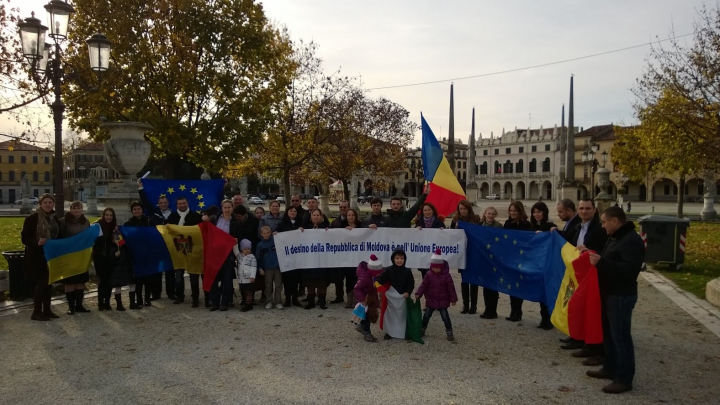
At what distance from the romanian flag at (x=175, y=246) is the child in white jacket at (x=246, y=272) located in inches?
13.3

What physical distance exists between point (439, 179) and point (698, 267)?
848 centimetres

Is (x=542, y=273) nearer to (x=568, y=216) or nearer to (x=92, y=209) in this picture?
(x=568, y=216)

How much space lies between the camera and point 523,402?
495 cm

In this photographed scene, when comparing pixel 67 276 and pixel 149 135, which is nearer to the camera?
pixel 67 276

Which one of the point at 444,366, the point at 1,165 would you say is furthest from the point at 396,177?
the point at 1,165

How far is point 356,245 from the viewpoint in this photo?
349 inches

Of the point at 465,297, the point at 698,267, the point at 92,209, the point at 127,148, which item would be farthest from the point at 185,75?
the point at 92,209

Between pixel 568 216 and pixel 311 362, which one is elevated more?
pixel 568 216

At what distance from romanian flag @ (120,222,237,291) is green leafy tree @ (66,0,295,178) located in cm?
1266

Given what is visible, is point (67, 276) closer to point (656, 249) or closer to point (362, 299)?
point (362, 299)

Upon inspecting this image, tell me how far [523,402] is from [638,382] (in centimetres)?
154

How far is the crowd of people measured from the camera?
23.1 ft

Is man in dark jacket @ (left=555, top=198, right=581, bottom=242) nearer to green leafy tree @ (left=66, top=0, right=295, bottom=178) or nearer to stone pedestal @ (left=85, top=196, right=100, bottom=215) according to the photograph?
green leafy tree @ (left=66, top=0, right=295, bottom=178)

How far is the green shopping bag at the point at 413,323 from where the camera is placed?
6.99 meters
